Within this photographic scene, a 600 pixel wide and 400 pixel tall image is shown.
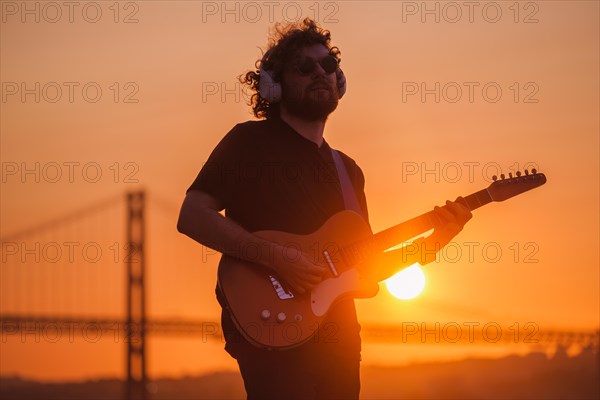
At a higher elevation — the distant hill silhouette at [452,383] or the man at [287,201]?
the man at [287,201]

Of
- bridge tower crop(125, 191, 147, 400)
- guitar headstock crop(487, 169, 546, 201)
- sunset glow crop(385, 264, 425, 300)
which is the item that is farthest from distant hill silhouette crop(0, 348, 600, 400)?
guitar headstock crop(487, 169, 546, 201)

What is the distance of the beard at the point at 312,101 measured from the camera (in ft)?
12.9

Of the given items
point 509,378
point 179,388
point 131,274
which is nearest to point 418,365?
point 509,378

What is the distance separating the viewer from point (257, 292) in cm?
393

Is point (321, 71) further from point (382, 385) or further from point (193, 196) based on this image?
point (382, 385)

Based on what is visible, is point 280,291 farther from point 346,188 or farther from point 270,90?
point 270,90

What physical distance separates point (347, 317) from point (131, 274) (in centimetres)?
3266

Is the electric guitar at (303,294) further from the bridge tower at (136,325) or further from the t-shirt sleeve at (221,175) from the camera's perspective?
the bridge tower at (136,325)

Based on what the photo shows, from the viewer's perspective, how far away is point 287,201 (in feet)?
12.7

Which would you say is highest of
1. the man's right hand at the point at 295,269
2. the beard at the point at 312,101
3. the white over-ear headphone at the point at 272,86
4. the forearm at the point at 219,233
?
the white over-ear headphone at the point at 272,86

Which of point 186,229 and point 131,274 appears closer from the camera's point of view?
point 186,229

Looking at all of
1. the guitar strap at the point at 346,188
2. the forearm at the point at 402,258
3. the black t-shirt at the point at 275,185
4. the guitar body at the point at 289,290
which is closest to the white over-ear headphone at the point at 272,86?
the black t-shirt at the point at 275,185

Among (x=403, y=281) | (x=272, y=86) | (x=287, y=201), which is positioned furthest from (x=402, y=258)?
(x=403, y=281)

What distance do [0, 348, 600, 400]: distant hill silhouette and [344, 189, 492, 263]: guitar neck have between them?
39480mm
